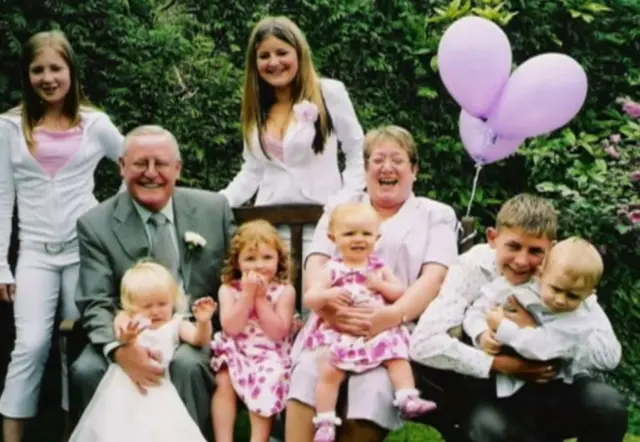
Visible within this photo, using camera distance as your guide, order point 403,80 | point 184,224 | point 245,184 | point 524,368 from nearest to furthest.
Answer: point 524,368 → point 184,224 → point 245,184 → point 403,80

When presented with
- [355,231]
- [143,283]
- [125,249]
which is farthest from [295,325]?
[125,249]

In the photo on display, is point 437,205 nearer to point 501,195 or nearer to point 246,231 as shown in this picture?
point 246,231

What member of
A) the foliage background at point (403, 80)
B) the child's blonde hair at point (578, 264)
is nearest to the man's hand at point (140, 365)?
the child's blonde hair at point (578, 264)

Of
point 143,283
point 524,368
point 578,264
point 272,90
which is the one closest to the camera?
point 578,264

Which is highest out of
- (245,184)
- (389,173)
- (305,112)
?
(305,112)

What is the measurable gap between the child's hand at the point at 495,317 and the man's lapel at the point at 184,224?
4.17ft

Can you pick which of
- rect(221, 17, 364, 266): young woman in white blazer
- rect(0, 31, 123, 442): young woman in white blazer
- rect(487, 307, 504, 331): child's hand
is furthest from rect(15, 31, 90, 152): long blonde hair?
rect(487, 307, 504, 331): child's hand

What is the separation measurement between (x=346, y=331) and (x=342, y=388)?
0.69 ft

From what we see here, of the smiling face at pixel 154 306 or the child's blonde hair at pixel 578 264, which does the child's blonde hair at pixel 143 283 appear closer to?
the smiling face at pixel 154 306

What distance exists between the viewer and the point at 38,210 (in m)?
4.30

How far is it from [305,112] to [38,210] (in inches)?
48.7

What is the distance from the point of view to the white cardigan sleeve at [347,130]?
446cm

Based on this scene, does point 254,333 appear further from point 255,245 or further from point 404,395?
point 404,395

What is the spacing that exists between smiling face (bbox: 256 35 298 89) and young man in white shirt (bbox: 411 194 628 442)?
128 cm
